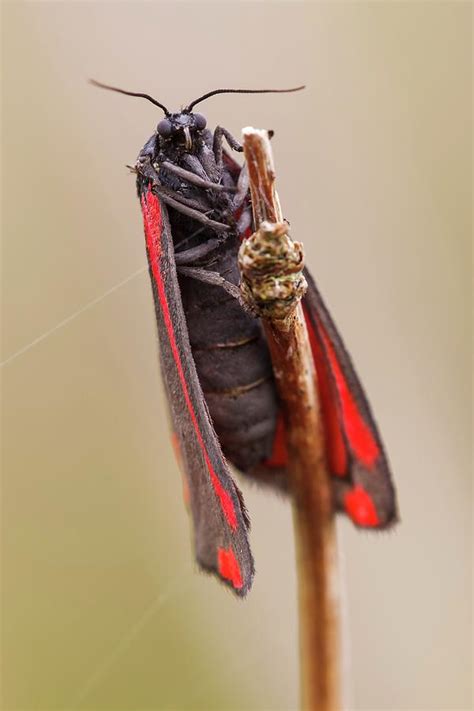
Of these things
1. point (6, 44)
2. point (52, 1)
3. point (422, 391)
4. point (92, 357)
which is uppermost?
point (52, 1)

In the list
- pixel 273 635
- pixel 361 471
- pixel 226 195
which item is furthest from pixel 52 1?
pixel 273 635

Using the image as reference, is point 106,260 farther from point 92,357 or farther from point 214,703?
point 214,703

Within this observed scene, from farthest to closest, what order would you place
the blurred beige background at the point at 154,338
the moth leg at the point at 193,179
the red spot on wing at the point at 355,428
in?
the blurred beige background at the point at 154,338, the red spot on wing at the point at 355,428, the moth leg at the point at 193,179

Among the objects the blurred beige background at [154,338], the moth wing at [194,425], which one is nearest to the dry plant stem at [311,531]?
the moth wing at [194,425]

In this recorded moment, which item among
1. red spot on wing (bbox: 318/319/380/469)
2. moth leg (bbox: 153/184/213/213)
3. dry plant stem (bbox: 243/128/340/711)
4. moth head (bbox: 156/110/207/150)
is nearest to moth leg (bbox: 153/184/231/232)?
moth leg (bbox: 153/184/213/213)

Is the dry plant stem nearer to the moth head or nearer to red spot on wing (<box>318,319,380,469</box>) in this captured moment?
red spot on wing (<box>318,319,380,469</box>)

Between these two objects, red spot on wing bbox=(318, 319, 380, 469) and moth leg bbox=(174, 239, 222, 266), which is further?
red spot on wing bbox=(318, 319, 380, 469)

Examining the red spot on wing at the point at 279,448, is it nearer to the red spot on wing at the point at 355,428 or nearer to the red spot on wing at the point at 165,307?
the red spot on wing at the point at 355,428

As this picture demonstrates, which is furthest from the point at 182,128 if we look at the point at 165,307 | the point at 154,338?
the point at 154,338
